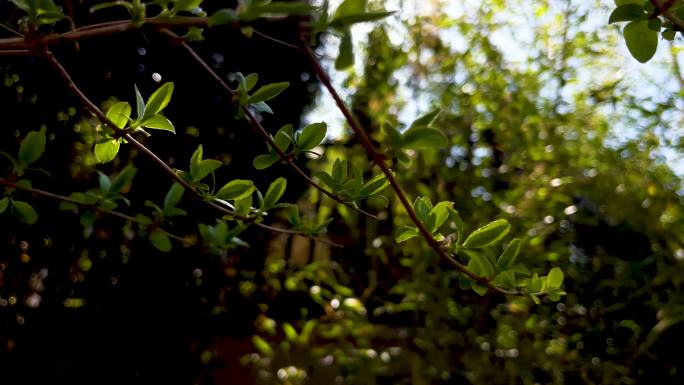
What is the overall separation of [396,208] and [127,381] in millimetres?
1125

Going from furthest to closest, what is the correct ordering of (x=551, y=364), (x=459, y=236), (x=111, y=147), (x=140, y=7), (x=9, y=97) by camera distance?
(x=551, y=364), (x=9, y=97), (x=111, y=147), (x=459, y=236), (x=140, y=7)

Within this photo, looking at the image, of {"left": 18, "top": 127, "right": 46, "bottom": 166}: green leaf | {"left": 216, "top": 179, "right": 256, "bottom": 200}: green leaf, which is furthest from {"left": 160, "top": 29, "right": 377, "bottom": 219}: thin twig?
{"left": 18, "top": 127, "right": 46, "bottom": 166}: green leaf

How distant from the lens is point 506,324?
7.49 feet

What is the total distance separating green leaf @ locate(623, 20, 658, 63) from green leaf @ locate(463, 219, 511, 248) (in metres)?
0.21

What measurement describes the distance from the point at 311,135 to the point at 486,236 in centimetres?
23

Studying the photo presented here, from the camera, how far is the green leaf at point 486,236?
67 cm

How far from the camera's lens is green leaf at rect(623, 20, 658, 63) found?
1.94ft

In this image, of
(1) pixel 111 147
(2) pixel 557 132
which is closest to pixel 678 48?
(2) pixel 557 132

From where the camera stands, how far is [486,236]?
670 mm

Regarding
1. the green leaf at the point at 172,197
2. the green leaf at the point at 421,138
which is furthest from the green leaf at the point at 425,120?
the green leaf at the point at 172,197

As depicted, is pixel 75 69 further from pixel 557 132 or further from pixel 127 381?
pixel 557 132

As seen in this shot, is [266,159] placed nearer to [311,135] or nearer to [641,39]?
[311,135]

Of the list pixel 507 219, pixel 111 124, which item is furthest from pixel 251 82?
pixel 507 219

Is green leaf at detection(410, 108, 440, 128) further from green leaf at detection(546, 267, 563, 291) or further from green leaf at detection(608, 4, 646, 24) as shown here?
green leaf at detection(546, 267, 563, 291)
